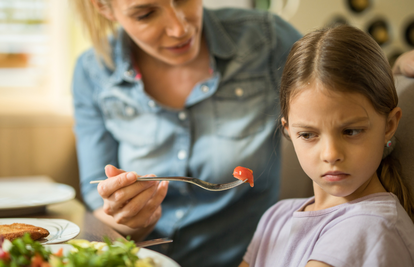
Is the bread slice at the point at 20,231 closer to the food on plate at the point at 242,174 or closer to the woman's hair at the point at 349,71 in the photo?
the food on plate at the point at 242,174

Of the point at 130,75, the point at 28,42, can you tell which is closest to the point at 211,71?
the point at 130,75

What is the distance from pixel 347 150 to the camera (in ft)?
2.00

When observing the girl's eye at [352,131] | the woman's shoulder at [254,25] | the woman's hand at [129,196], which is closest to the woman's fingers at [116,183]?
the woman's hand at [129,196]

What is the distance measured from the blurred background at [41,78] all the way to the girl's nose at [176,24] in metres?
1.12

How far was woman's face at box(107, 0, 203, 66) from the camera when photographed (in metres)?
0.99

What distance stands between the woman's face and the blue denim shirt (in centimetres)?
17

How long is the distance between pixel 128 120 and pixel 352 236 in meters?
0.88

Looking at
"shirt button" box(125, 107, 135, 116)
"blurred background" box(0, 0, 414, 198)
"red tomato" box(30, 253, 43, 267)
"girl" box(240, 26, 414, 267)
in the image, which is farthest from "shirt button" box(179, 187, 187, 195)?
"blurred background" box(0, 0, 414, 198)

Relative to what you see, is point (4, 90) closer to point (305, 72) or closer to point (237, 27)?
point (237, 27)

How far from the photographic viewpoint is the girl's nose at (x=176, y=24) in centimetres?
100

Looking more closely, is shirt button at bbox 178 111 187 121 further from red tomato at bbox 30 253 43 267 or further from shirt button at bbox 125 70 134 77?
red tomato at bbox 30 253 43 267

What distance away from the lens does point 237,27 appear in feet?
4.39

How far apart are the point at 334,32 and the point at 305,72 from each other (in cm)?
9

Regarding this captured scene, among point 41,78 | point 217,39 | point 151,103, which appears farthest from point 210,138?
point 41,78
